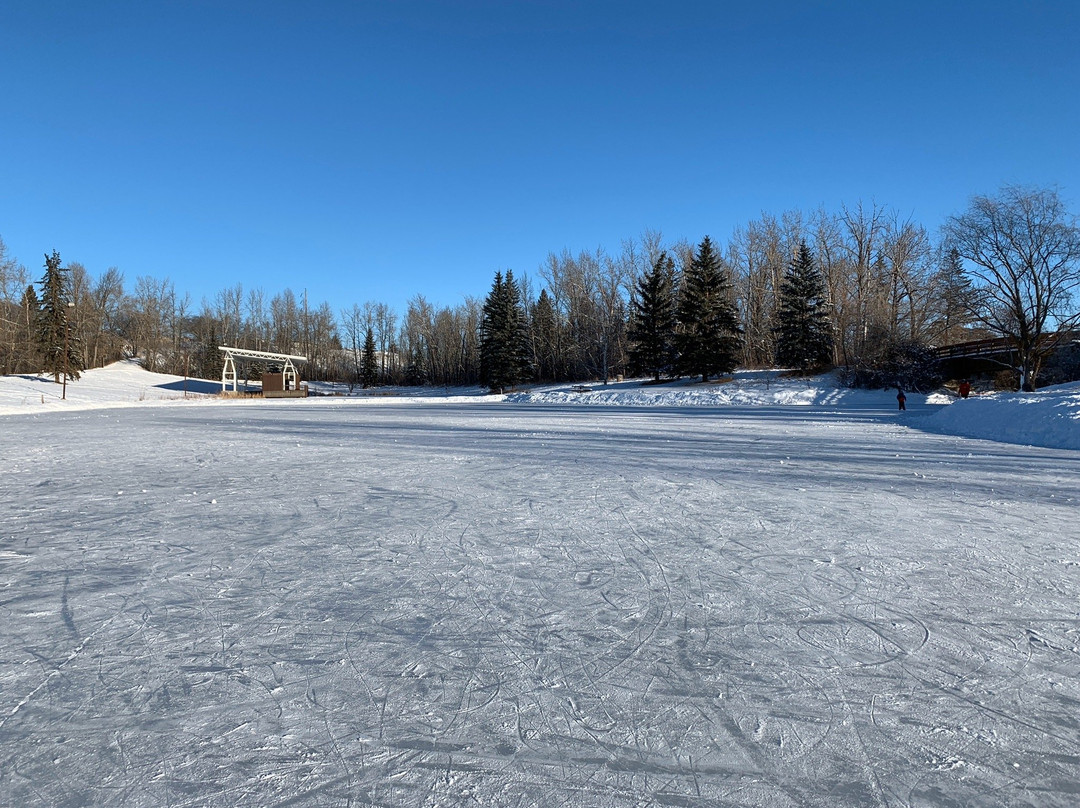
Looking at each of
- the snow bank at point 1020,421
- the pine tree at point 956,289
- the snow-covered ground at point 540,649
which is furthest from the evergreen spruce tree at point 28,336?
the pine tree at point 956,289

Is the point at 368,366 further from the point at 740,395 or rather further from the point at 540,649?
the point at 540,649

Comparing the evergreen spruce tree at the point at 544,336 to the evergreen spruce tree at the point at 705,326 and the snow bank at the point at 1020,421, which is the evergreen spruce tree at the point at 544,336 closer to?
the evergreen spruce tree at the point at 705,326

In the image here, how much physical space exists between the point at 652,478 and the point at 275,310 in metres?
89.1

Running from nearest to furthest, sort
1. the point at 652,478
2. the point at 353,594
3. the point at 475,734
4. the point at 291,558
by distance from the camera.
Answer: the point at 475,734 < the point at 353,594 < the point at 291,558 < the point at 652,478

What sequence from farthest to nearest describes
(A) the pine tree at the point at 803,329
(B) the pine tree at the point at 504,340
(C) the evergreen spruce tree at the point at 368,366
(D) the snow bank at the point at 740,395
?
(C) the evergreen spruce tree at the point at 368,366, (B) the pine tree at the point at 504,340, (A) the pine tree at the point at 803,329, (D) the snow bank at the point at 740,395

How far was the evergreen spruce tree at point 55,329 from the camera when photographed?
43.6 metres

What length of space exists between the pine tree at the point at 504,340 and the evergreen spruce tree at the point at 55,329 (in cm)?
3231

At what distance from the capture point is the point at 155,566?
12.2ft

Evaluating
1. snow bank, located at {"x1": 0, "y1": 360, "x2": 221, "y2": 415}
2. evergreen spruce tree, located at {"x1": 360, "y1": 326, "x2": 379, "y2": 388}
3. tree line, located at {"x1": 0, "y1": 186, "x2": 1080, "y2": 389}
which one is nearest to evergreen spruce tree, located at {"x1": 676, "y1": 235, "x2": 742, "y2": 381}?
tree line, located at {"x1": 0, "y1": 186, "x2": 1080, "y2": 389}

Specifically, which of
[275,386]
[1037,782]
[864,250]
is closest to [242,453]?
[1037,782]

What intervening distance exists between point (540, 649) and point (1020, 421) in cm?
1481

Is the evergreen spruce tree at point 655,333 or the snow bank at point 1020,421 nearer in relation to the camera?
the snow bank at point 1020,421

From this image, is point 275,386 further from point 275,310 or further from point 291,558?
point 275,310

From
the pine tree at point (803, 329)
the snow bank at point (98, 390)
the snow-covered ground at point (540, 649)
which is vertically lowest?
the snow-covered ground at point (540, 649)
